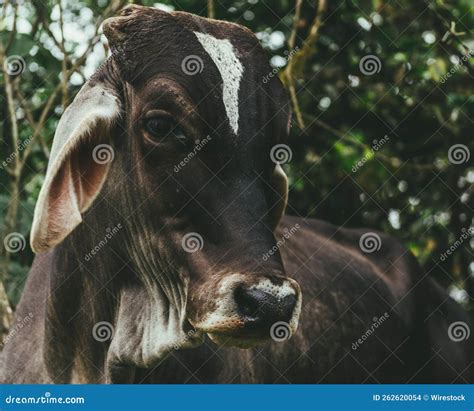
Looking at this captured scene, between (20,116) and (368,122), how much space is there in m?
2.60

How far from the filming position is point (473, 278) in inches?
292

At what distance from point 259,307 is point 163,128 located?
85 centimetres

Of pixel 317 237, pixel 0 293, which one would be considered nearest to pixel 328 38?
pixel 317 237

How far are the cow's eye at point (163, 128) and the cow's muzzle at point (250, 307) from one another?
0.64 metres

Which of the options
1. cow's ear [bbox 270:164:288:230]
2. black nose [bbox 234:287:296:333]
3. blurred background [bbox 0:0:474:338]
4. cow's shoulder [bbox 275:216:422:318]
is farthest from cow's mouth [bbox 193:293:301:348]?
blurred background [bbox 0:0:474:338]

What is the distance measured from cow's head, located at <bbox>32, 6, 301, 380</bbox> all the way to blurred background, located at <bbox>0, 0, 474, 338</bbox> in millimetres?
2266

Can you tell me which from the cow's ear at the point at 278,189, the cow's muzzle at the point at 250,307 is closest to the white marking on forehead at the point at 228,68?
the cow's ear at the point at 278,189

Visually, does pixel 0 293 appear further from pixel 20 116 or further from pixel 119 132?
pixel 119 132

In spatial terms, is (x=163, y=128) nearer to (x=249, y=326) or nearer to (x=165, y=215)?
(x=165, y=215)

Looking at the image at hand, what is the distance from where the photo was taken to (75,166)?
3818 millimetres

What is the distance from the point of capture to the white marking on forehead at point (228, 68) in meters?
3.61

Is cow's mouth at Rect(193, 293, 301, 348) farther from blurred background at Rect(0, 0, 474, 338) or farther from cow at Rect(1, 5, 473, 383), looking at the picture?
blurred background at Rect(0, 0, 474, 338)

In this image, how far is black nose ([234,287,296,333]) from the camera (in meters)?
3.20

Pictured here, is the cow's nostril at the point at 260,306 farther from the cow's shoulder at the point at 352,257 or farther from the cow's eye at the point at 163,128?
the cow's shoulder at the point at 352,257
